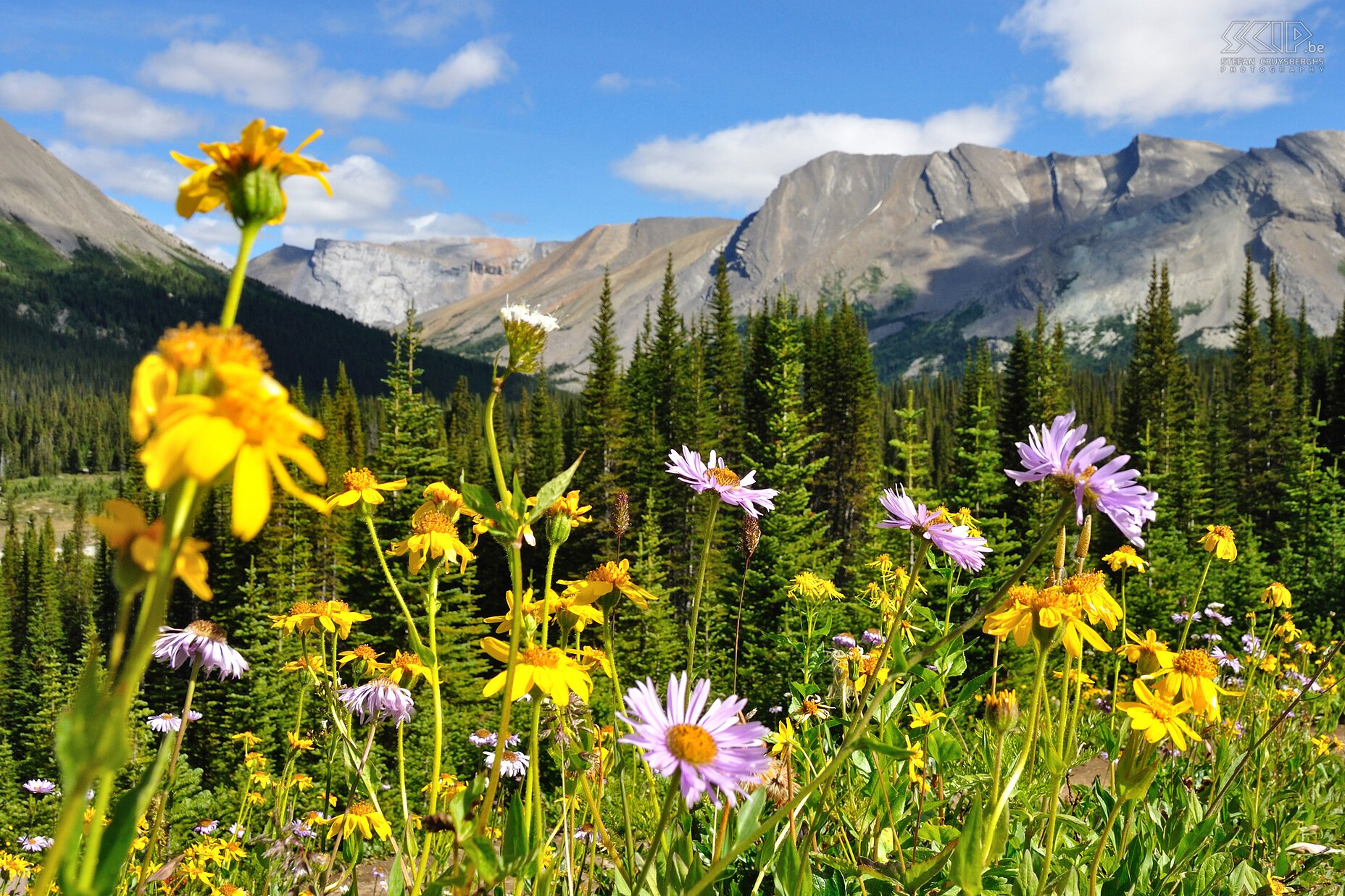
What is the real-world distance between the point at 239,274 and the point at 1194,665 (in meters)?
2.42

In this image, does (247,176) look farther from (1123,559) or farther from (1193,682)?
(1123,559)

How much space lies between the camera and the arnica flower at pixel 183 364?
788 mm

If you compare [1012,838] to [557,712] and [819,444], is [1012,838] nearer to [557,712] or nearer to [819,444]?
[557,712]

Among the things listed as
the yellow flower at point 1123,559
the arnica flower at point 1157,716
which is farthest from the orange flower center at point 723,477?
the yellow flower at point 1123,559

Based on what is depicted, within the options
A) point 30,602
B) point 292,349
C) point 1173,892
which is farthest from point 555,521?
point 292,349

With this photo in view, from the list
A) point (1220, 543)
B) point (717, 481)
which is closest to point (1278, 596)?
point (1220, 543)

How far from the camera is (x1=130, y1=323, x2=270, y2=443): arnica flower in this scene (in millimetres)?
788

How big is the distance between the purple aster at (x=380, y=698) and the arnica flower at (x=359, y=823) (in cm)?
30

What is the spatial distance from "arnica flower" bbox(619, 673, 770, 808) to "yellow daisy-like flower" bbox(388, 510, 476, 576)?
845mm

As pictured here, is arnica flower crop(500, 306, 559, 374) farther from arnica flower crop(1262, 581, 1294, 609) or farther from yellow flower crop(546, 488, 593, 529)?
arnica flower crop(1262, 581, 1294, 609)

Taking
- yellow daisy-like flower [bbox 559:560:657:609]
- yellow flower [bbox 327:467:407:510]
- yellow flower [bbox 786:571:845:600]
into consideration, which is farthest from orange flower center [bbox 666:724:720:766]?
yellow flower [bbox 786:571:845:600]

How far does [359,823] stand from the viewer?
2.91 metres

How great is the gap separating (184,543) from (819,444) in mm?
37817

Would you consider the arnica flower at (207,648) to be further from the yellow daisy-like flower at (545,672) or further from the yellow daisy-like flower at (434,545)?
the yellow daisy-like flower at (545,672)
